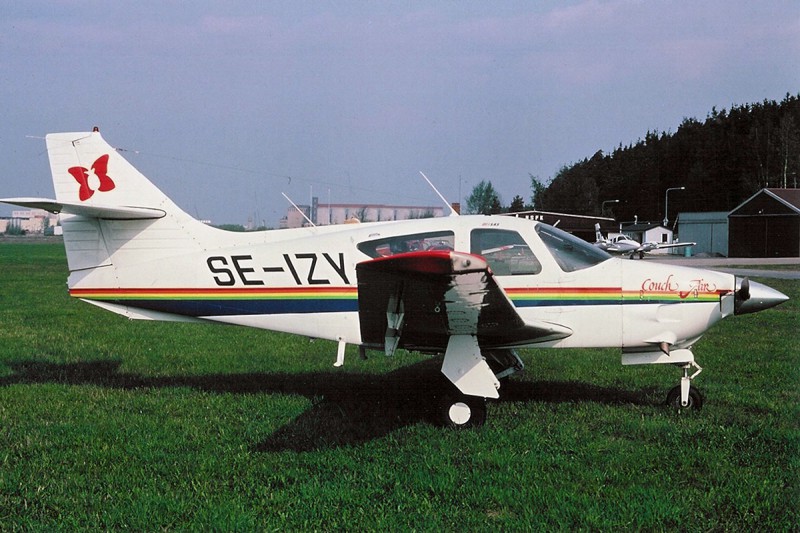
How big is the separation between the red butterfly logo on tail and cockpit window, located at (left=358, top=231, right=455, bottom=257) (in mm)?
2942

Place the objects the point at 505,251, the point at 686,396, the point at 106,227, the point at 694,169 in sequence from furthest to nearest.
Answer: the point at 694,169
the point at 106,227
the point at 505,251
the point at 686,396

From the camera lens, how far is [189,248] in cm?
739

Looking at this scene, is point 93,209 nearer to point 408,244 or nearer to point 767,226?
point 408,244

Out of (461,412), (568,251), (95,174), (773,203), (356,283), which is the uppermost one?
(95,174)

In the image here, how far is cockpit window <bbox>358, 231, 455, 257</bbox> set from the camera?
6594mm

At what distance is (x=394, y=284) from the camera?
5641 millimetres

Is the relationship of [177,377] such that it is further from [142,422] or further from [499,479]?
[499,479]

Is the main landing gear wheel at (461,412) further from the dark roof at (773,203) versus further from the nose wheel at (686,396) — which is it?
the dark roof at (773,203)

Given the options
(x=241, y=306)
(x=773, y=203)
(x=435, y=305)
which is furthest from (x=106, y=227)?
(x=773, y=203)

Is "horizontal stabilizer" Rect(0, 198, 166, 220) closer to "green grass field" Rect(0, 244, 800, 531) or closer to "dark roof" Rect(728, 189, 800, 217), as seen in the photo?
"green grass field" Rect(0, 244, 800, 531)

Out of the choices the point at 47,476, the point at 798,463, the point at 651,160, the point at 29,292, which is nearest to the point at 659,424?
the point at 798,463

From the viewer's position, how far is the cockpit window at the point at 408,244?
6594 millimetres

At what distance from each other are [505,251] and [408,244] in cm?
94

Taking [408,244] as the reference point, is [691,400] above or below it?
below
